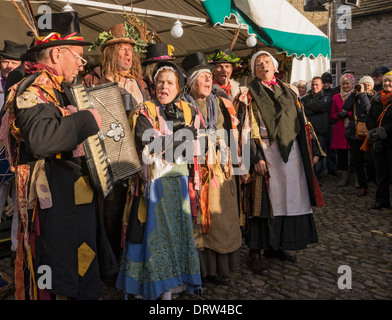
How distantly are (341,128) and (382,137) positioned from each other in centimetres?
207

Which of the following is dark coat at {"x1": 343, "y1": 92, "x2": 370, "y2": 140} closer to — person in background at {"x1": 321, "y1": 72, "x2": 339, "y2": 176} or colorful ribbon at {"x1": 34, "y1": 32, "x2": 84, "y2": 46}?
person in background at {"x1": 321, "y1": 72, "x2": 339, "y2": 176}

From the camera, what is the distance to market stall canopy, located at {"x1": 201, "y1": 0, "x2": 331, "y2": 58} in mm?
5734

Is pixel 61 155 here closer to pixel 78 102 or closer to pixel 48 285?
pixel 78 102

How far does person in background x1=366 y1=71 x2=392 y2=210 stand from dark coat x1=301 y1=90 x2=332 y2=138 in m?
1.74

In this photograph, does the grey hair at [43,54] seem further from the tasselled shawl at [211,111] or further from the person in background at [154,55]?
the person in background at [154,55]

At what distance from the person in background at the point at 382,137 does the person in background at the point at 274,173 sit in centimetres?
286

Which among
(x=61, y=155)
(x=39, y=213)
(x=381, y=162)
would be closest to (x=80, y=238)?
(x=39, y=213)

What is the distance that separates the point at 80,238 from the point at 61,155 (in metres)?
0.50

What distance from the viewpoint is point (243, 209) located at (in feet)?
12.7

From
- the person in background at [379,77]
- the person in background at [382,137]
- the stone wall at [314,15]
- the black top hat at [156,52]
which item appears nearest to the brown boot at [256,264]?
the black top hat at [156,52]

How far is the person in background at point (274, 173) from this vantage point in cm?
372

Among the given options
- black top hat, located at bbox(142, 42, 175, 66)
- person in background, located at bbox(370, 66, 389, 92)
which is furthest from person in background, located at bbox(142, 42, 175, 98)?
person in background, located at bbox(370, 66, 389, 92)

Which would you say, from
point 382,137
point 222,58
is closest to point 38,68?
point 222,58

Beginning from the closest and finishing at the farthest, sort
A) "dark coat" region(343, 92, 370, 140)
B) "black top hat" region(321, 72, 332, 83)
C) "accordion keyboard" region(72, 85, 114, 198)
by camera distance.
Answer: "accordion keyboard" region(72, 85, 114, 198), "dark coat" region(343, 92, 370, 140), "black top hat" region(321, 72, 332, 83)
